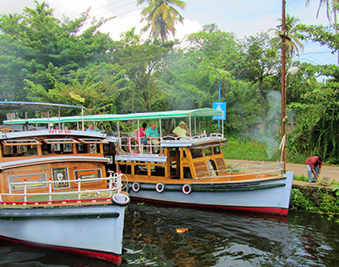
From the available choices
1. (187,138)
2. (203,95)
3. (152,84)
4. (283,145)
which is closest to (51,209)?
(187,138)

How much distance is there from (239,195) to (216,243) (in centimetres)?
320

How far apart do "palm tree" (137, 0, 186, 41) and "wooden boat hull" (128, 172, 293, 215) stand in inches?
881

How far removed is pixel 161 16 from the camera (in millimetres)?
30953

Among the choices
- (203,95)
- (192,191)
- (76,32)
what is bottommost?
(192,191)

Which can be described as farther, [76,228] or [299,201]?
[299,201]

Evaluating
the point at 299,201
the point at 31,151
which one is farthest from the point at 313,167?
the point at 31,151

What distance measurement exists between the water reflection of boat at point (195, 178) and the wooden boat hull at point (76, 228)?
5.10 meters

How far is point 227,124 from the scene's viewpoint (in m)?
26.8

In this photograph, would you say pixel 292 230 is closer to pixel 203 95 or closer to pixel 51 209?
pixel 51 209

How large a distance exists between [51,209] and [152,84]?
77.4 ft

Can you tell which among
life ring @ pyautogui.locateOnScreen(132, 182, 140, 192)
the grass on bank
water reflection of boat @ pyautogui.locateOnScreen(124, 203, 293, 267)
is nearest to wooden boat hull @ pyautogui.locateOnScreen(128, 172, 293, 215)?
water reflection of boat @ pyautogui.locateOnScreen(124, 203, 293, 267)

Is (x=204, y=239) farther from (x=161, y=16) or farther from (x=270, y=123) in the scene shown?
(x=161, y=16)

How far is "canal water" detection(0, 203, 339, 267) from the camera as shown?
7.76m

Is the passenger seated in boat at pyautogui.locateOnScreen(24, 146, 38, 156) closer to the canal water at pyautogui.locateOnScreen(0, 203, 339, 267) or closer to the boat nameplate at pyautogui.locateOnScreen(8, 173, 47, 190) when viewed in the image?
the boat nameplate at pyautogui.locateOnScreen(8, 173, 47, 190)
